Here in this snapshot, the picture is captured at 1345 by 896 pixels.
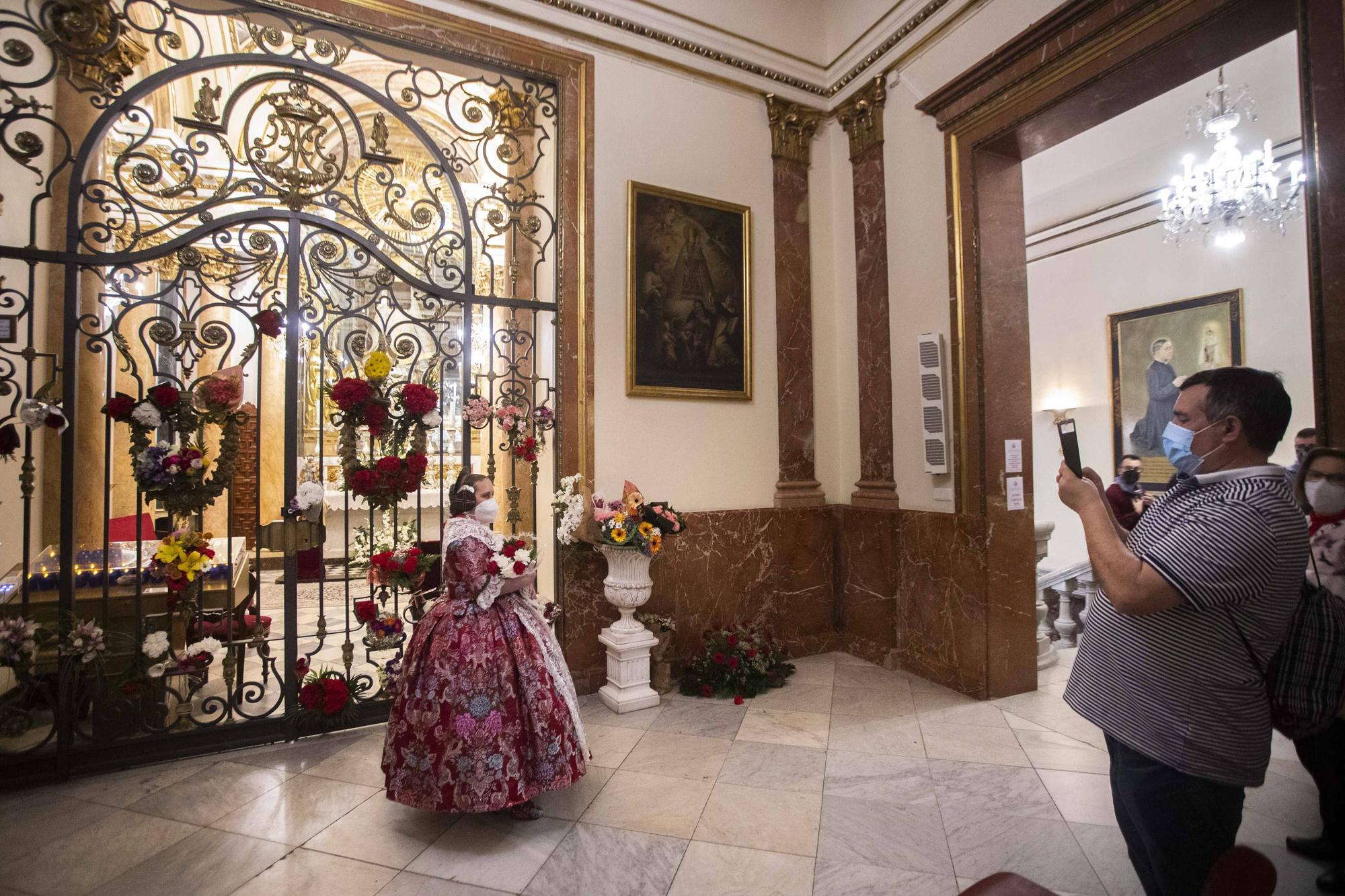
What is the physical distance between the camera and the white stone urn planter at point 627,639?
4.34m

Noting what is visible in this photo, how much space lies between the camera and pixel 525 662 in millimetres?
3043

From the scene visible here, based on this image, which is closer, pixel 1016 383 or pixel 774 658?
pixel 1016 383

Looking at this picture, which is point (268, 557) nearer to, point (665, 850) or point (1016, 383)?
point (665, 850)

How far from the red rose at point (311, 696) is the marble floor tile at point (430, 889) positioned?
5.41ft

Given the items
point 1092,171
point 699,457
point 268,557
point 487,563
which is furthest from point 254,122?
point 1092,171

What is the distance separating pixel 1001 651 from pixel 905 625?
2.44 feet

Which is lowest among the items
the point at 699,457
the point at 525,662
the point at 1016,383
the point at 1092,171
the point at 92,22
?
the point at 525,662

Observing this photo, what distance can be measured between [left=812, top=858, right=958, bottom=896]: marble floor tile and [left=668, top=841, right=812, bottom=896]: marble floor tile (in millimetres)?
55

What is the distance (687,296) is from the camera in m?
5.14

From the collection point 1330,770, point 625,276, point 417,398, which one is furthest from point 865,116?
point 1330,770

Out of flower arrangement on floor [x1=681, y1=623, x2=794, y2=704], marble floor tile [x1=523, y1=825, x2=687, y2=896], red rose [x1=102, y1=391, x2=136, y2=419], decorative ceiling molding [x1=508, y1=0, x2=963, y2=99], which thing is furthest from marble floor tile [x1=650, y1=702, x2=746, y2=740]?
decorative ceiling molding [x1=508, y1=0, x2=963, y2=99]

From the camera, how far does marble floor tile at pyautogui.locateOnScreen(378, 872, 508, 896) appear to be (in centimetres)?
251

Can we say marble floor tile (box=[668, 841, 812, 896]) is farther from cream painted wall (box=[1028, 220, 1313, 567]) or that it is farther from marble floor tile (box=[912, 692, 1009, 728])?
cream painted wall (box=[1028, 220, 1313, 567])

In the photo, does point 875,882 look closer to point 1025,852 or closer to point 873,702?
point 1025,852
